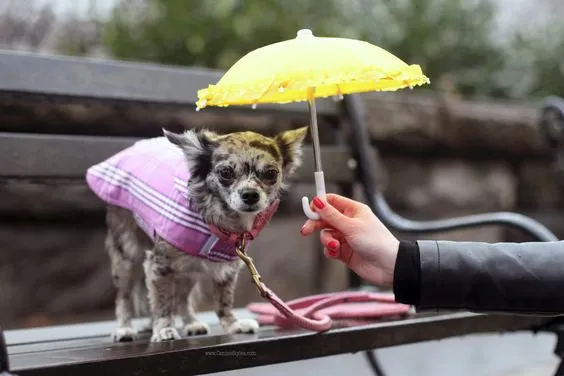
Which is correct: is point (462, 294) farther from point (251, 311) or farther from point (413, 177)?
point (413, 177)

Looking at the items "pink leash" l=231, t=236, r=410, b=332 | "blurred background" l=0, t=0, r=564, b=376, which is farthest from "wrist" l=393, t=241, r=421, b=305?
"blurred background" l=0, t=0, r=564, b=376

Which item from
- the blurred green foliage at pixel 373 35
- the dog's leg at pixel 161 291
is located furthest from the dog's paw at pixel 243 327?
the blurred green foliage at pixel 373 35

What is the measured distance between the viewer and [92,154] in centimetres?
196

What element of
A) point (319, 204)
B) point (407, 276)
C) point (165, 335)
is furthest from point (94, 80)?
point (407, 276)

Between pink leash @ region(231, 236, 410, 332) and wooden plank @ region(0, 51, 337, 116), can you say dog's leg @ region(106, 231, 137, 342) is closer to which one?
pink leash @ region(231, 236, 410, 332)

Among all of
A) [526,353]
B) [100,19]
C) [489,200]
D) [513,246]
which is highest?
[100,19]

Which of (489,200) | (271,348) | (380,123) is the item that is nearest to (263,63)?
(271,348)

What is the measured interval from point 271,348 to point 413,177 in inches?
110

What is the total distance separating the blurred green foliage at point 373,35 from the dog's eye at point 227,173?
1888mm

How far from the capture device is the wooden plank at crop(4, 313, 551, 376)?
3.87 feet

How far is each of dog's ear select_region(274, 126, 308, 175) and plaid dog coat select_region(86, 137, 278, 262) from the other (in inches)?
3.3

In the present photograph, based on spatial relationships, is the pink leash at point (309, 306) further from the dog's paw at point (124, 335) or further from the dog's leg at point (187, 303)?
the dog's paw at point (124, 335)

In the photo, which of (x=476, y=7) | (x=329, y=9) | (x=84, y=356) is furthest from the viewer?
(x=476, y=7)

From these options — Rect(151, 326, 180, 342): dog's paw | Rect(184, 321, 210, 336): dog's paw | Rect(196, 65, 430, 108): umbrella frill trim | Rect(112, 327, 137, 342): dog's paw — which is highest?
Rect(196, 65, 430, 108): umbrella frill trim
